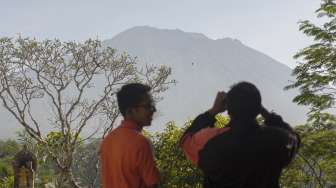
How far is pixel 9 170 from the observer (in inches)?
1662

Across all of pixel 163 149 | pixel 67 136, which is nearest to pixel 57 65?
pixel 67 136

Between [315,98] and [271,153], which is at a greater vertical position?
[315,98]

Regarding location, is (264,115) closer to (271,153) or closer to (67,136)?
(271,153)

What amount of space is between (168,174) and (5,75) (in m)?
8.54

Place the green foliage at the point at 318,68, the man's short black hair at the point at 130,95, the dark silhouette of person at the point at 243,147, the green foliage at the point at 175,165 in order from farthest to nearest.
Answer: the green foliage at the point at 175,165
the green foliage at the point at 318,68
the man's short black hair at the point at 130,95
the dark silhouette of person at the point at 243,147

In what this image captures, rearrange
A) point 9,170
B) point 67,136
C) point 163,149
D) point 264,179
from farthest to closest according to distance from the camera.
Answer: point 9,170
point 163,149
point 67,136
point 264,179

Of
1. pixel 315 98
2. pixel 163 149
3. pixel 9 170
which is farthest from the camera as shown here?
pixel 9 170

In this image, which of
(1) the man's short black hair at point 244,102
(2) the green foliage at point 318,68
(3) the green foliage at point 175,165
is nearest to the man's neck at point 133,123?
(1) the man's short black hair at point 244,102

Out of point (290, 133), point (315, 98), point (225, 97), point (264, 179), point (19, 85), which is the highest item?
point (19, 85)

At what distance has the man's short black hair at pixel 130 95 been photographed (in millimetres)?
3670

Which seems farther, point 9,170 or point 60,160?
point 9,170

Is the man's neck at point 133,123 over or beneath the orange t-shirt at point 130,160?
over

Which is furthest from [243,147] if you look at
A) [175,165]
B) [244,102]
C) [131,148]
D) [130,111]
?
[175,165]

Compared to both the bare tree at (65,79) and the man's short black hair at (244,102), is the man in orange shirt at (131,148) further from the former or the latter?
the bare tree at (65,79)
